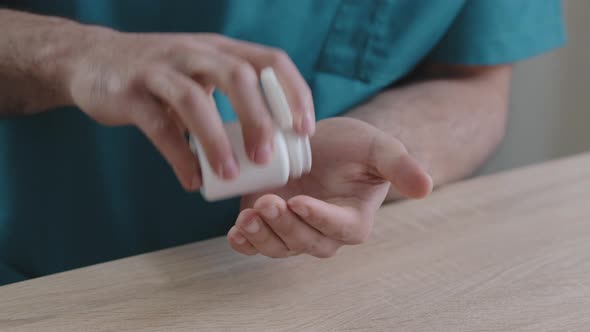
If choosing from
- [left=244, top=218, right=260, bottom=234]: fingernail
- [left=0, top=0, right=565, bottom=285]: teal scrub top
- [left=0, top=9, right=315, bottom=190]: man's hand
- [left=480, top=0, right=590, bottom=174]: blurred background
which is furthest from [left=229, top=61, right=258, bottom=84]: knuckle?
[left=480, top=0, right=590, bottom=174]: blurred background

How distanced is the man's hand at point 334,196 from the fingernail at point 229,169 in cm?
3

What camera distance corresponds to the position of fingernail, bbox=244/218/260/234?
0.43 metres

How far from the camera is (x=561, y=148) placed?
121cm

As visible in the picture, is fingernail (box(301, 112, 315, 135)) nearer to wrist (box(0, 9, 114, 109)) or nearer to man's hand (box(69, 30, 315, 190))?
man's hand (box(69, 30, 315, 190))

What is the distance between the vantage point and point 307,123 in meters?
0.40

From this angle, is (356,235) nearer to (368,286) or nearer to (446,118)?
(368,286)

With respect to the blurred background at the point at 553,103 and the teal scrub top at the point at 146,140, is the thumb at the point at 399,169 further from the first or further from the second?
the blurred background at the point at 553,103

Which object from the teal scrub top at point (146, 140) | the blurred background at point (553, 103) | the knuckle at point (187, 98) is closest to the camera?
the knuckle at point (187, 98)

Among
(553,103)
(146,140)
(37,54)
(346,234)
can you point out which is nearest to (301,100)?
(346,234)

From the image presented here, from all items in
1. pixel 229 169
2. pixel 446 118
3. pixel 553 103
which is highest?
pixel 229 169

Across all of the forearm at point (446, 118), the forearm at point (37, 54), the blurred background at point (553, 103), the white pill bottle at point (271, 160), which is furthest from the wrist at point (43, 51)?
the blurred background at point (553, 103)

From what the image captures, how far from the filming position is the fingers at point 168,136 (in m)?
0.39

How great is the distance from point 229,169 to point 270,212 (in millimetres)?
48

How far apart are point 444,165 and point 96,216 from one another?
1.43 ft
